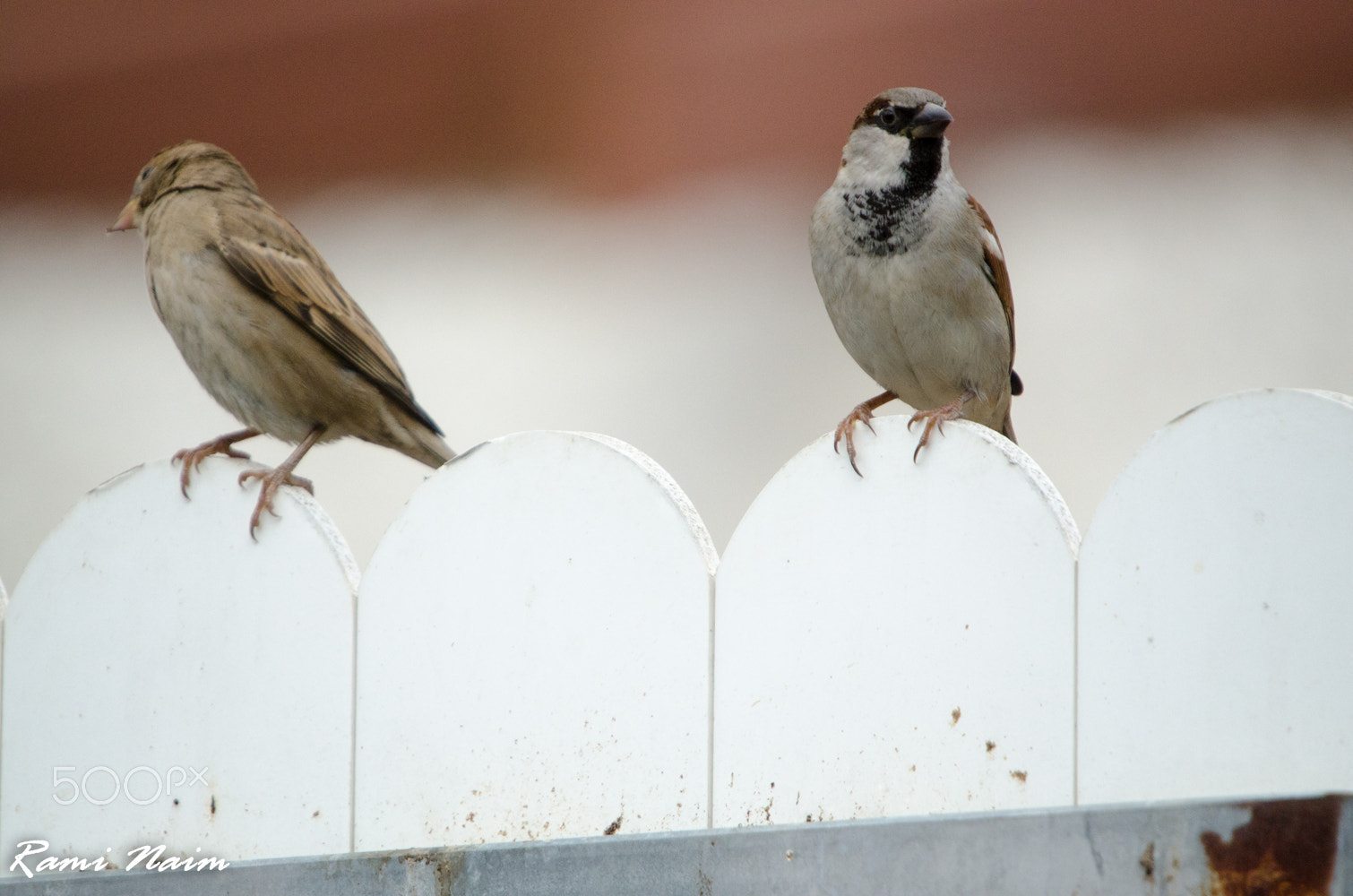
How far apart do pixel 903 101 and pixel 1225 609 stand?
1318 millimetres

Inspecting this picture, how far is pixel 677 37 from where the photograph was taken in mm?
4316

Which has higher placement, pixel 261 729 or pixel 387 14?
pixel 387 14

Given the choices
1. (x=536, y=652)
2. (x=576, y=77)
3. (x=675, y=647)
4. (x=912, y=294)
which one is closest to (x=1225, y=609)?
(x=675, y=647)

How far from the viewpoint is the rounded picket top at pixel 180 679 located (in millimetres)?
1914

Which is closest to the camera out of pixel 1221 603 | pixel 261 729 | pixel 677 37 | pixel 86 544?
pixel 1221 603

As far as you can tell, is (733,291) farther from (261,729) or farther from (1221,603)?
(1221,603)

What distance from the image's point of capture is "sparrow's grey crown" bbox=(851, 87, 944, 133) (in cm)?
252

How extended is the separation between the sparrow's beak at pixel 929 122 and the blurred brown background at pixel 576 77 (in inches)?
56.1

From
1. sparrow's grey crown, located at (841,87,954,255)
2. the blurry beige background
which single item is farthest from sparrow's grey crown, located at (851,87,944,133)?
the blurry beige background

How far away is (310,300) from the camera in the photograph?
9.16 feet

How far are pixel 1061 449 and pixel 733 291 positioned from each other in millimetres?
1129

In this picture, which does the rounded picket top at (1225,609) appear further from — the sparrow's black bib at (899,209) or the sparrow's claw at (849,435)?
the sparrow's black bib at (899,209)

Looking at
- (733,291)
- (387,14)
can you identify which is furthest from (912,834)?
(387,14)
